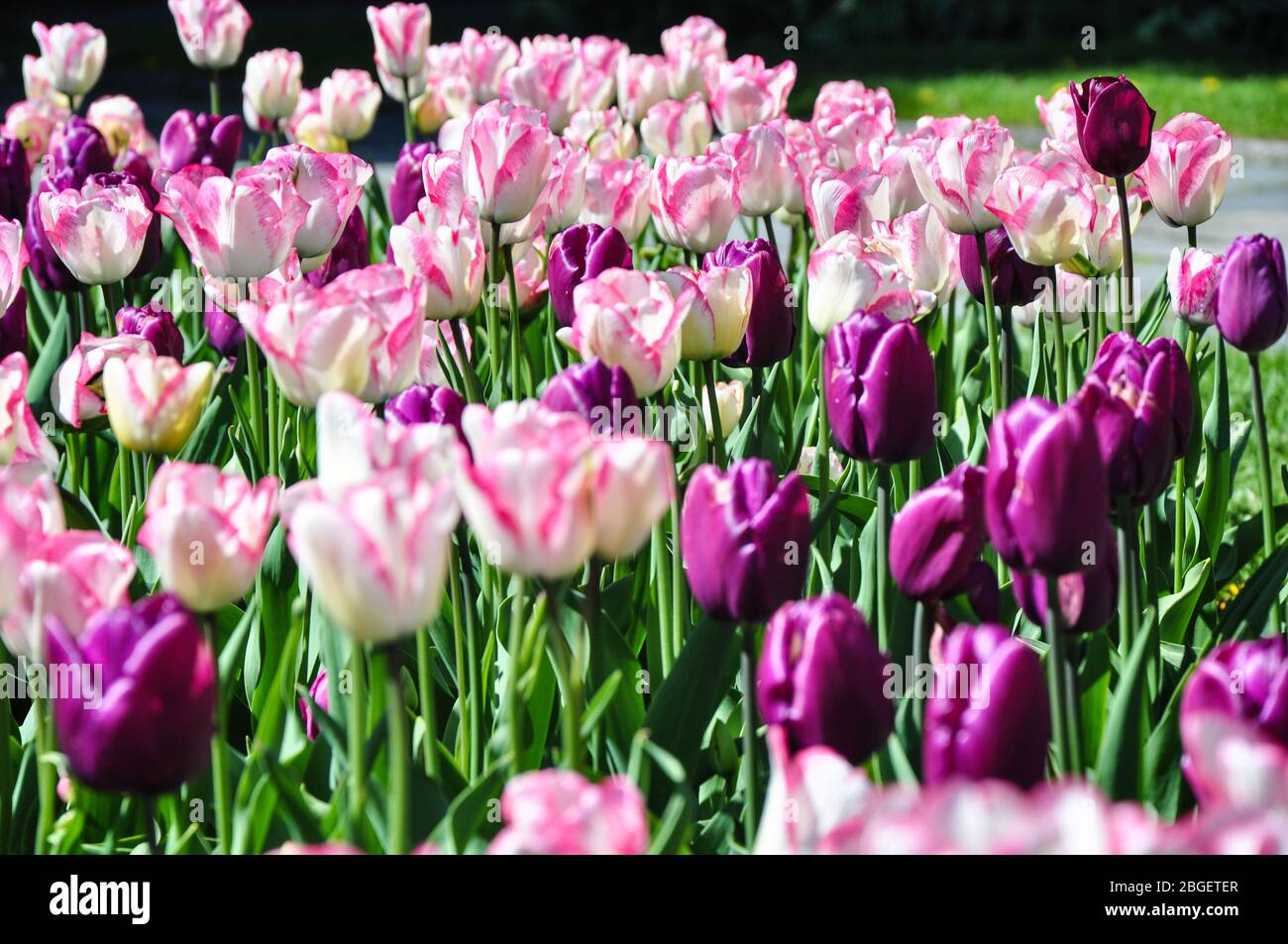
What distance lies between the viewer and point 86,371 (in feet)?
6.38

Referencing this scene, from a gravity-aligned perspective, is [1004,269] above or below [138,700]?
above

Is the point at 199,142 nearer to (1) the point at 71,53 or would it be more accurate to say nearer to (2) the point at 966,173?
(1) the point at 71,53

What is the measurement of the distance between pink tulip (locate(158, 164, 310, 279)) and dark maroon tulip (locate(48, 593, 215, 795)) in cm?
87

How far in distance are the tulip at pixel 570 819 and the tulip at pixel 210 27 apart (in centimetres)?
292

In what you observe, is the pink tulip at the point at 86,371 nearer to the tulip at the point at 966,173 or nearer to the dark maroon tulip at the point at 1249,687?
the tulip at the point at 966,173

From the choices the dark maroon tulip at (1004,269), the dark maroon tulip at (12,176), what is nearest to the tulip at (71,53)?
the dark maroon tulip at (12,176)

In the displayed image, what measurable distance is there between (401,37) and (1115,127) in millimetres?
1905

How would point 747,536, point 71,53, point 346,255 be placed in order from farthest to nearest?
1. point 71,53
2. point 346,255
3. point 747,536

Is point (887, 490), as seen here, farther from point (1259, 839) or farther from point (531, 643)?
point (1259, 839)

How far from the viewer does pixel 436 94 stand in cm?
395

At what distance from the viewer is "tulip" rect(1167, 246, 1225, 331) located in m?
2.13

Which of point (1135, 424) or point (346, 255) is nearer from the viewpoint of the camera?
point (1135, 424)

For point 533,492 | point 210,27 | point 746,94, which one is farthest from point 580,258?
point 210,27
